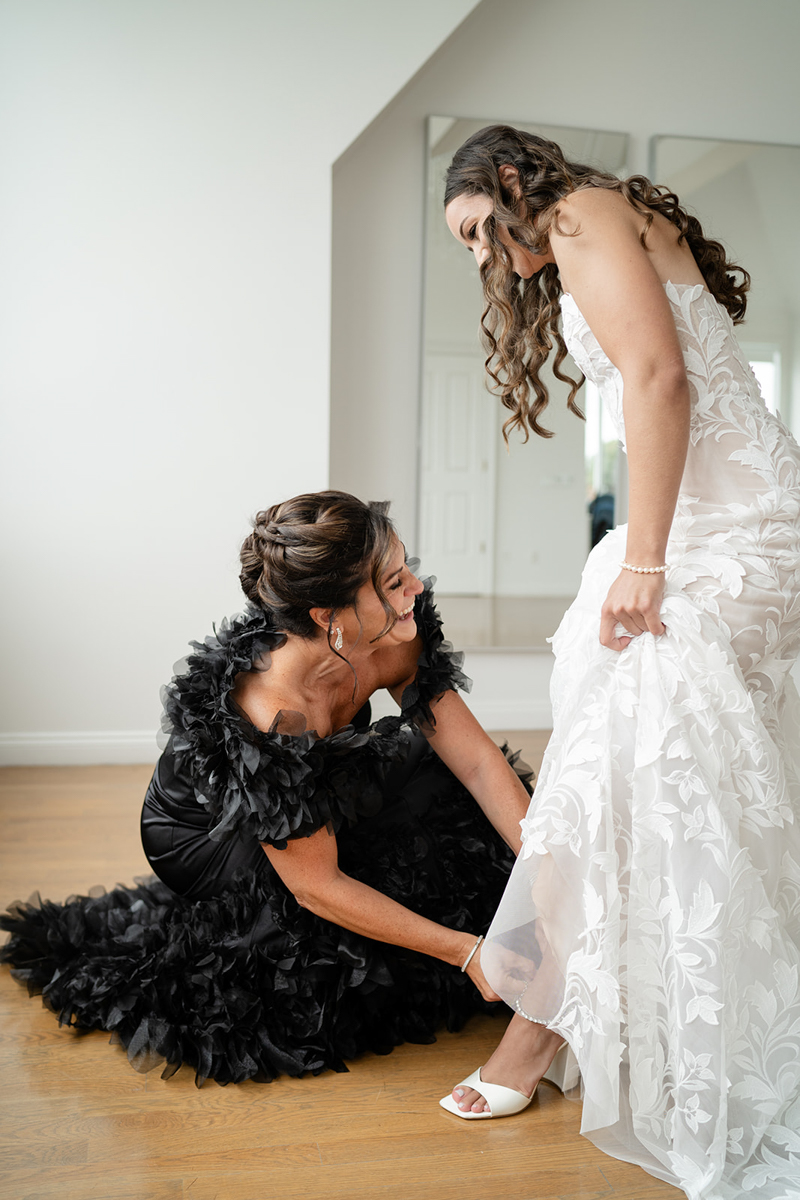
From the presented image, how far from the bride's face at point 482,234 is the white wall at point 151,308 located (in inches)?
85.7

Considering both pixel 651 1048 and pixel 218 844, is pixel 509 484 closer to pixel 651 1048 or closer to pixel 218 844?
pixel 218 844

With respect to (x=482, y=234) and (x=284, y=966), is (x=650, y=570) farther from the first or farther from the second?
(x=284, y=966)

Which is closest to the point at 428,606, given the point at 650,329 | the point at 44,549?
the point at 650,329

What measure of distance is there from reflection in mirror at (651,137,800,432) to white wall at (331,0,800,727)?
0.09m

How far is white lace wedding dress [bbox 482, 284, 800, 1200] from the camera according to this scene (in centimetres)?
133

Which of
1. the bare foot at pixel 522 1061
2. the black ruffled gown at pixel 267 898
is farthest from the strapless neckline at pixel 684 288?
the bare foot at pixel 522 1061

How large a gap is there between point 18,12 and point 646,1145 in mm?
3904

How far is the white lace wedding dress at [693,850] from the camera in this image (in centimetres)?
133

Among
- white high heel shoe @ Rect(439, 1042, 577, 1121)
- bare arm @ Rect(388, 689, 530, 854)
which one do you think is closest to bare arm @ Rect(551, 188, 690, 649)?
bare arm @ Rect(388, 689, 530, 854)

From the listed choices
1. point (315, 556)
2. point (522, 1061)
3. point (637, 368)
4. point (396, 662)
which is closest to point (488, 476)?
point (396, 662)

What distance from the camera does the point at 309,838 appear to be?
1.60 m

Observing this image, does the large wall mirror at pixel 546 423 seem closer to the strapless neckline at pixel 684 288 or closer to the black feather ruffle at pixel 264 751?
the black feather ruffle at pixel 264 751

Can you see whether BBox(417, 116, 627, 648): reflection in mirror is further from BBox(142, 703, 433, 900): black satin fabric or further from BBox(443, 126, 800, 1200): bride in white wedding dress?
BBox(443, 126, 800, 1200): bride in white wedding dress

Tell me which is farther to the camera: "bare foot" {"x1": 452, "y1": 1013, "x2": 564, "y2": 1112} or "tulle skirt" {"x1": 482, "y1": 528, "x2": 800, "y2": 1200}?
"bare foot" {"x1": 452, "y1": 1013, "x2": 564, "y2": 1112}
